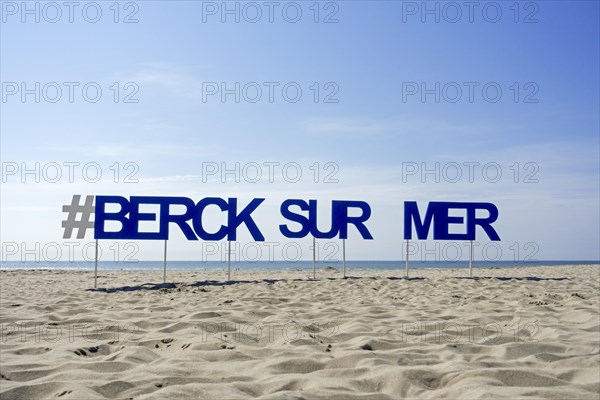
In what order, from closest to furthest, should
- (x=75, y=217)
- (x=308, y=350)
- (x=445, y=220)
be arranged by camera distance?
(x=308, y=350), (x=75, y=217), (x=445, y=220)

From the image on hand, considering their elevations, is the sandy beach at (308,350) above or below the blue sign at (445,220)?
below

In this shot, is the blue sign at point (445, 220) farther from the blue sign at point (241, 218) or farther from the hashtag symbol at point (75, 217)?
the hashtag symbol at point (75, 217)

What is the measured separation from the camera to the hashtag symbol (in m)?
13.1

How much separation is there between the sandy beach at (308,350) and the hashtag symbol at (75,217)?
5745mm

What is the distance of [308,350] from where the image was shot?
13.9 ft

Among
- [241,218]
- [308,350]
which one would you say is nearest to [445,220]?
[241,218]

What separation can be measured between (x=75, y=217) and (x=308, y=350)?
10.6 meters

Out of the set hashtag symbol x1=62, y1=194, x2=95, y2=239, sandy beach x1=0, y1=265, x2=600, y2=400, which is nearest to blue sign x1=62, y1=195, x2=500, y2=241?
hashtag symbol x1=62, y1=194, x2=95, y2=239

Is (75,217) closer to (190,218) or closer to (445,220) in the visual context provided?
(190,218)

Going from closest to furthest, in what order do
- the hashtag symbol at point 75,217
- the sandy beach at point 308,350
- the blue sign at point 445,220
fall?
the sandy beach at point 308,350 → the hashtag symbol at point 75,217 → the blue sign at point 445,220

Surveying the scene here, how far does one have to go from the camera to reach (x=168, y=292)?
10477 mm

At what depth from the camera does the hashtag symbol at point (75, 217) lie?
43.0ft

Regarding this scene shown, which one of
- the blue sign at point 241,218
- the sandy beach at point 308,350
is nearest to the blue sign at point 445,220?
the blue sign at point 241,218

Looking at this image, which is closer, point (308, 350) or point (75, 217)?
point (308, 350)
